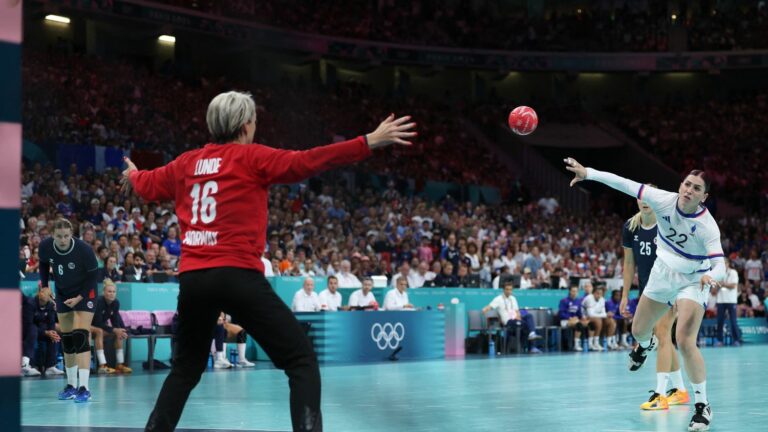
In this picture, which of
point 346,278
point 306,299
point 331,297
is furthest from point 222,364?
point 346,278

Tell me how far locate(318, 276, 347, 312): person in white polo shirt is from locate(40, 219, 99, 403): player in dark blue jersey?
28.9 ft

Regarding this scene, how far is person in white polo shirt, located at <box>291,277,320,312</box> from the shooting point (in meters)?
20.6

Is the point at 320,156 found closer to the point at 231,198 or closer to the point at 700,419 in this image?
the point at 231,198

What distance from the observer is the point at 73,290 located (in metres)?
12.2

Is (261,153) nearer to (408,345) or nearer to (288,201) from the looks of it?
(408,345)

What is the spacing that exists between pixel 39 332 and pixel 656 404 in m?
10.2

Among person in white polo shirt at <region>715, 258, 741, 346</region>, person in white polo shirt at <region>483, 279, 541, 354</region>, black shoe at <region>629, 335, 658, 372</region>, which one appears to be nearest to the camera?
black shoe at <region>629, 335, 658, 372</region>

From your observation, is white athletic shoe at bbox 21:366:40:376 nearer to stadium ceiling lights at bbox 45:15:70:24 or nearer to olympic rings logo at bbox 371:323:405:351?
olympic rings logo at bbox 371:323:405:351

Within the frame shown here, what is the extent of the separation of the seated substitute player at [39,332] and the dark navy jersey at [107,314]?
0.76 metres

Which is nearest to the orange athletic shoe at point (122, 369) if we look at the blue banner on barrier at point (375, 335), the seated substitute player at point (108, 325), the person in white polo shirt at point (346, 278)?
the seated substitute player at point (108, 325)

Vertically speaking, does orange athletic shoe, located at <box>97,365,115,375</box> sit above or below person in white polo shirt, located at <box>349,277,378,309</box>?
below

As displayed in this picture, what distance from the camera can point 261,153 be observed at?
18.6 feet

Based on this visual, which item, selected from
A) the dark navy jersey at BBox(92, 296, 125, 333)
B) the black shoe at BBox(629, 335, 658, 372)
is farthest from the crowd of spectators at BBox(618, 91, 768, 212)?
the black shoe at BBox(629, 335, 658, 372)

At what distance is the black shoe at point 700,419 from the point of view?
8953 millimetres
